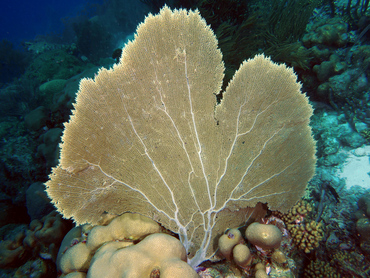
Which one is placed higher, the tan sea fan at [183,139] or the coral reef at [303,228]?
the tan sea fan at [183,139]

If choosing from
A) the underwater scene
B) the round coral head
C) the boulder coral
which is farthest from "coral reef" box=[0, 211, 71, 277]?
the round coral head

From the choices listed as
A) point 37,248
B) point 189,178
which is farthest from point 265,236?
point 37,248

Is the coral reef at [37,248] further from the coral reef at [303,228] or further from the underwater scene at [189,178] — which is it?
the coral reef at [303,228]

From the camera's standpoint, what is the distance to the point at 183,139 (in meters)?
2.53

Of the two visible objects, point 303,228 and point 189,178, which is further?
point 303,228

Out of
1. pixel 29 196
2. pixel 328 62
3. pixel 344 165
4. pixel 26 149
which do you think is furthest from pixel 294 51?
pixel 26 149

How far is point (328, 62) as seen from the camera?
16.5ft

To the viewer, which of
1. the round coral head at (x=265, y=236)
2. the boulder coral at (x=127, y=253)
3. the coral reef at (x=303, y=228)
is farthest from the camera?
the coral reef at (x=303, y=228)

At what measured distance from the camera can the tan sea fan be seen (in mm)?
2293

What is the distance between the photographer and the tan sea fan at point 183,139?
229 centimetres

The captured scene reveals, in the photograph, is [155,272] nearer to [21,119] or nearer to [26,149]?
[26,149]

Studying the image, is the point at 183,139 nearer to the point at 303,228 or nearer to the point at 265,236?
the point at 265,236

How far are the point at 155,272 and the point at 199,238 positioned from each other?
0.84 m

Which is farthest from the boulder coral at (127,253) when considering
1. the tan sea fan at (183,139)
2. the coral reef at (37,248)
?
the coral reef at (37,248)
